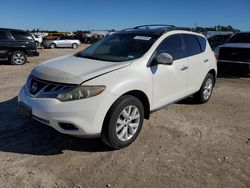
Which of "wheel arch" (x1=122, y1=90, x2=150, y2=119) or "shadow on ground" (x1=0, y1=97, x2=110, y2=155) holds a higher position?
"wheel arch" (x1=122, y1=90, x2=150, y2=119)

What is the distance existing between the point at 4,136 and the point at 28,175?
4.32 feet

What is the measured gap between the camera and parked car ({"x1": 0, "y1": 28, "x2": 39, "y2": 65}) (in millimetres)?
13164

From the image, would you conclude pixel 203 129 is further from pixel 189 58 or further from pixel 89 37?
pixel 89 37

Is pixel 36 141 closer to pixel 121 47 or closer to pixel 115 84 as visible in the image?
pixel 115 84

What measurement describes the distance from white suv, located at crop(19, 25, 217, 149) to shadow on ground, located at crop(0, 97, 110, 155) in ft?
1.38

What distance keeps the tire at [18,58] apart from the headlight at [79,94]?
1096 centimetres

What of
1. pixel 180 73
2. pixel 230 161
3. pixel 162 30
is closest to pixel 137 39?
pixel 162 30

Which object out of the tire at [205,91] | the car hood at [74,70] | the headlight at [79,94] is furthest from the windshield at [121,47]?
the tire at [205,91]

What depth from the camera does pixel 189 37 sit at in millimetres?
5668

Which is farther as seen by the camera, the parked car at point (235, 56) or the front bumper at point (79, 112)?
the parked car at point (235, 56)

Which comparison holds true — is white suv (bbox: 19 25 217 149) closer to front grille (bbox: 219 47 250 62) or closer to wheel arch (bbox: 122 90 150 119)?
wheel arch (bbox: 122 90 150 119)

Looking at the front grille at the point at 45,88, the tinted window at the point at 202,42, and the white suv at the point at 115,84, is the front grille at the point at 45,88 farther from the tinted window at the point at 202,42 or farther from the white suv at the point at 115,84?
the tinted window at the point at 202,42

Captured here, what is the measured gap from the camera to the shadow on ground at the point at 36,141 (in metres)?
4.08

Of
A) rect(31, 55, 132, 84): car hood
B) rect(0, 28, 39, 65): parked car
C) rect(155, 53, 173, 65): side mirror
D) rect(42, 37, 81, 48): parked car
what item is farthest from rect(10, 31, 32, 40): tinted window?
rect(42, 37, 81, 48): parked car
